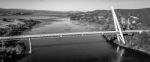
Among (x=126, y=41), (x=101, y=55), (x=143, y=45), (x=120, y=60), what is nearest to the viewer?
(x=120, y=60)

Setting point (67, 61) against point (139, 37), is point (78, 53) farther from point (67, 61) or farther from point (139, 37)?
point (139, 37)

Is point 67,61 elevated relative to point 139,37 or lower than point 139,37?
lower

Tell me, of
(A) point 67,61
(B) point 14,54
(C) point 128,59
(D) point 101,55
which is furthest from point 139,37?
(B) point 14,54

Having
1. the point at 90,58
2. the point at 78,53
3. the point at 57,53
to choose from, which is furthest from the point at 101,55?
the point at 57,53

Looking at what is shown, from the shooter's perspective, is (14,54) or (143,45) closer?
(14,54)

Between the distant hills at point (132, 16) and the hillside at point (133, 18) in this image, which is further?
the distant hills at point (132, 16)

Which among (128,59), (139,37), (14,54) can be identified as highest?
(139,37)

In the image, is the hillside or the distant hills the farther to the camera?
the distant hills

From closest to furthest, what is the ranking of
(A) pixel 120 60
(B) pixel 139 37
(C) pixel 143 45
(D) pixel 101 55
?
(A) pixel 120 60 < (D) pixel 101 55 < (C) pixel 143 45 < (B) pixel 139 37

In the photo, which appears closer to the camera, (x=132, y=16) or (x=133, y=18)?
(x=133, y=18)

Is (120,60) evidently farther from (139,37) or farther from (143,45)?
(139,37)

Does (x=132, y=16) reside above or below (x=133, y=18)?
above
